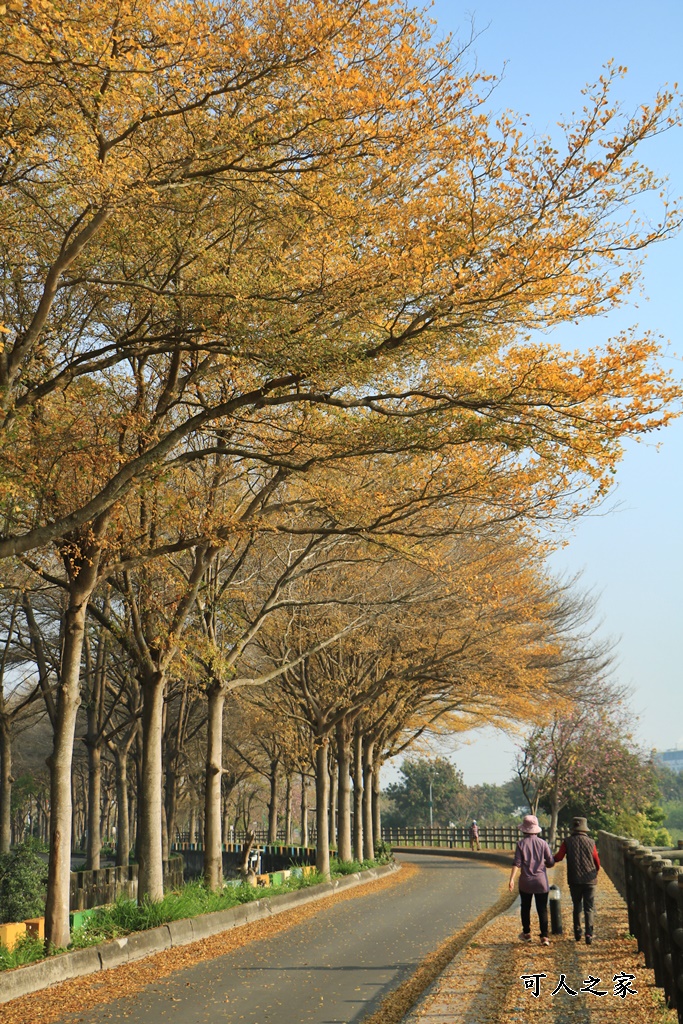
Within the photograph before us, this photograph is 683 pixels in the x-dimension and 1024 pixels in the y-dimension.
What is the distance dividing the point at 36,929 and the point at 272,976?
3.94 metres

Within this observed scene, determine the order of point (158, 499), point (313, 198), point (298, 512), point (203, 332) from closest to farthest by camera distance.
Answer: point (313, 198), point (203, 332), point (158, 499), point (298, 512)

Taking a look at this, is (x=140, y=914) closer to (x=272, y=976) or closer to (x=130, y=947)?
(x=130, y=947)

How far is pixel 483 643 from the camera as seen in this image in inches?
1145

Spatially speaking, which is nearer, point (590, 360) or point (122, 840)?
point (590, 360)

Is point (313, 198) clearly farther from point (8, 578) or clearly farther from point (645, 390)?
point (8, 578)

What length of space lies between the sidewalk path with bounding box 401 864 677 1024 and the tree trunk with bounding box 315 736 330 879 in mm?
14250

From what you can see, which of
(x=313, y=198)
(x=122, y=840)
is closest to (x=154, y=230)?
(x=313, y=198)

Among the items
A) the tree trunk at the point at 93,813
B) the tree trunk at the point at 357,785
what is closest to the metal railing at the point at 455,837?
the tree trunk at the point at 357,785

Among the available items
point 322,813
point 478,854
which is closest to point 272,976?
point 322,813

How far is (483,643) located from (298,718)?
5637 mm

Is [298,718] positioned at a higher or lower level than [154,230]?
lower

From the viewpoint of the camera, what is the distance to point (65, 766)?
13461mm

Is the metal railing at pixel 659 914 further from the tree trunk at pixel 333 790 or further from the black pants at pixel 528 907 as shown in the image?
the tree trunk at pixel 333 790

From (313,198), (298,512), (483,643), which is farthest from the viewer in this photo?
(483,643)
